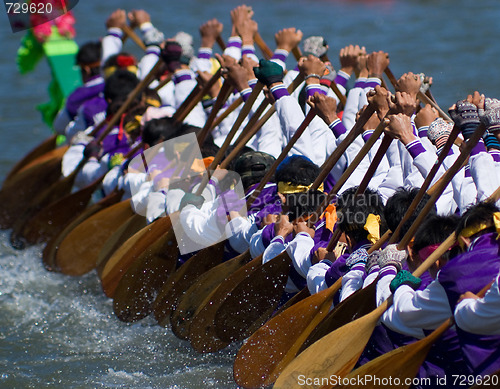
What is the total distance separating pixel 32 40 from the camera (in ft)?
30.8

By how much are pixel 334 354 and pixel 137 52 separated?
13.2 m

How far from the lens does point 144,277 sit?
545 centimetres

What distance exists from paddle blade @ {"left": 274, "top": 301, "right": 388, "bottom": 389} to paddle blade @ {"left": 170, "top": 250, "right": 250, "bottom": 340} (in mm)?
1305

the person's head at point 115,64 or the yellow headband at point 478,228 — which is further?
the person's head at point 115,64

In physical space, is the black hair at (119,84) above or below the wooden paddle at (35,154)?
above

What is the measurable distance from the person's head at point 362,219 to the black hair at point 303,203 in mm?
379

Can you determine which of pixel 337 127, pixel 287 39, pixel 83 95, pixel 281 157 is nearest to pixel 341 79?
pixel 287 39

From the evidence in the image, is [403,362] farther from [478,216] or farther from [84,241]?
[84,241]

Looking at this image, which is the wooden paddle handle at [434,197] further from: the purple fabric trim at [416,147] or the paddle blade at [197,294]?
the paddle blade at [197,294]

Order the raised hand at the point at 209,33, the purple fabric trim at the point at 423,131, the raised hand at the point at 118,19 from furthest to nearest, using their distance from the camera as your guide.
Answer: the raised hand at the point at 118,19
the raised hand at the point at 209,33
the purple fabric trim at the point at 423,131

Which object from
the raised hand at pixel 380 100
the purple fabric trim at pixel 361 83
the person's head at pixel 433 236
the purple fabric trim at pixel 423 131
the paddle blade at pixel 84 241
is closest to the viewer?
the person's head at pixel 433 236

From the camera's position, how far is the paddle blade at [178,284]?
17.0 feet

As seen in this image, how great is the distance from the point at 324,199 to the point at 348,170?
19 centimetres

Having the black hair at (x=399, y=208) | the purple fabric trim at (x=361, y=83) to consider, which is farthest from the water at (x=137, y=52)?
the purple fabric trim at (x=361, y=83)
